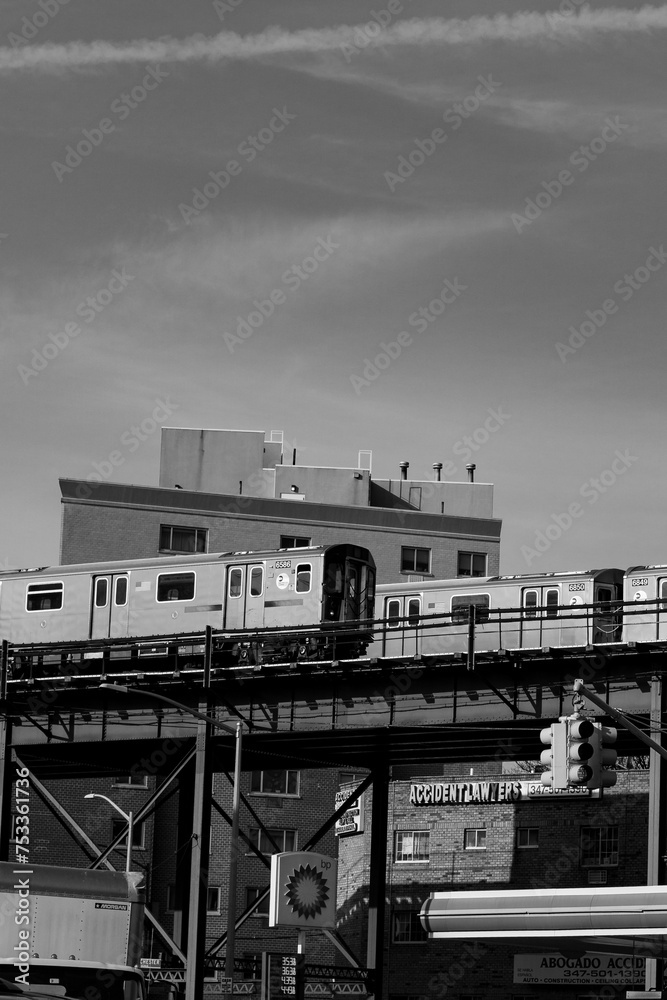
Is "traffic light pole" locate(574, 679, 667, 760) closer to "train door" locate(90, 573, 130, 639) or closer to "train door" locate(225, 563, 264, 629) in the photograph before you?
"train door" locate(225, 563, 264, 629)

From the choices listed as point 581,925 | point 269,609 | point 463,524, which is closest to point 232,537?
point 463,524

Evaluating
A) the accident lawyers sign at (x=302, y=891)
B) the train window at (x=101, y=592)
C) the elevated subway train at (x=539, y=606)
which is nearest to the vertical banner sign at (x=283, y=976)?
the accident lawyers sign at (x=302, y=891)

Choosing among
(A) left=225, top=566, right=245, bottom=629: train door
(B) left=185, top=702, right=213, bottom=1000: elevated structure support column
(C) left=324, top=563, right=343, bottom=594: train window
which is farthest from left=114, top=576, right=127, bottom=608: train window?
(B) left=185, top=702, right=213, bottom=1000: elevated structure support column

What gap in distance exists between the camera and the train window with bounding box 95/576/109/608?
49.4 metres

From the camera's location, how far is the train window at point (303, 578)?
4684 cm

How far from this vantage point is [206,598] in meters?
47.9

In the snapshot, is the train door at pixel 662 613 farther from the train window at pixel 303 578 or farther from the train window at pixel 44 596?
the train window at pixel 44 596

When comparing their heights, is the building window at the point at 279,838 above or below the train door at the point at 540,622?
below

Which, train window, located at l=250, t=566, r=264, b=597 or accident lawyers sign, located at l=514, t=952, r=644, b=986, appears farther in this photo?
accident lawyers sign, located at l=514, t=952, r=644, b=986

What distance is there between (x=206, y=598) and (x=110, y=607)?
3.53 m

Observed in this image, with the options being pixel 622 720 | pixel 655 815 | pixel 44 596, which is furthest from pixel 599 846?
pixel 622 720

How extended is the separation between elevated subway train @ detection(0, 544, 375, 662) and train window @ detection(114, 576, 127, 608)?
0.11 feet

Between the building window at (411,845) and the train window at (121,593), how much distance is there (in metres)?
18.5

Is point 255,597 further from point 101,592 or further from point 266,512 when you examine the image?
point 266,512
